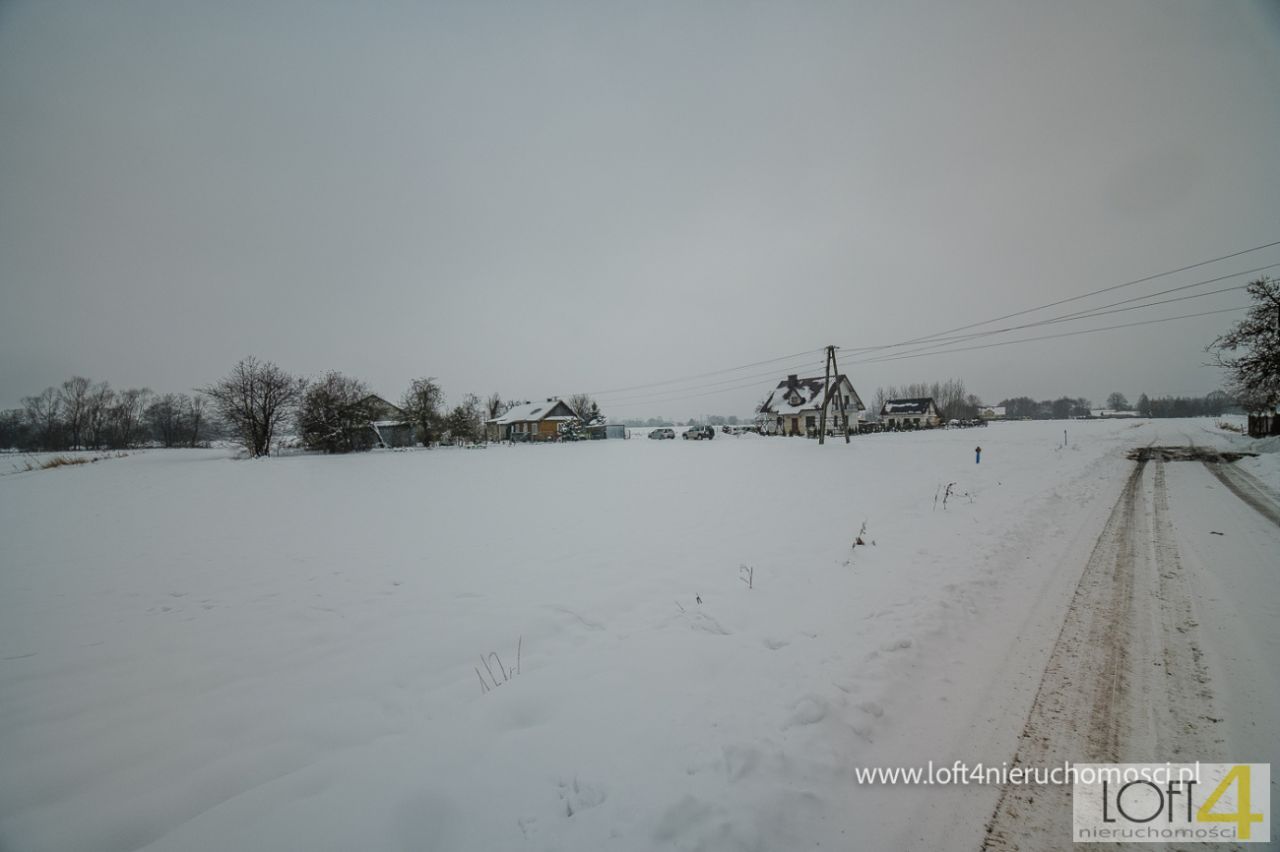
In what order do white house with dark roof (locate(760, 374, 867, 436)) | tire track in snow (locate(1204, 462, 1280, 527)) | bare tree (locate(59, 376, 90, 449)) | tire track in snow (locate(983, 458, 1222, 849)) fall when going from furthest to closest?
white house with dark roof (locate(760, 374, 867, 436)) < bare tree (locate(59, 376, 90, 449)) < tire track in snow (locate(1204, 462, 1280, 527)) < tire track in snow (locate(983, 458, 1222, 849))

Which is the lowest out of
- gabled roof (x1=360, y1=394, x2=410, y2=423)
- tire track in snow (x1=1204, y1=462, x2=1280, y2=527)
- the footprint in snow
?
the footprint in snow

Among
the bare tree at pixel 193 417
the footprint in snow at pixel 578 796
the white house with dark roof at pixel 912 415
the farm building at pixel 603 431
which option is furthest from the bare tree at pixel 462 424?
the white house with dark roof at pixel 912 415

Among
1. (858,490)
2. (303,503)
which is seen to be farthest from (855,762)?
(303,503)

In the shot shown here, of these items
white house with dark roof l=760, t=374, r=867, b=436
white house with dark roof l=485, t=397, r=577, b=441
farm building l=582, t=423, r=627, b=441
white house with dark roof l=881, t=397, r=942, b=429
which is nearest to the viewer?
white house with dark roof l=760, t=374, r=867, b=436

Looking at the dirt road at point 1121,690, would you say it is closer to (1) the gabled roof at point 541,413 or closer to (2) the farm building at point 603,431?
(2) the farm building at point 603,431

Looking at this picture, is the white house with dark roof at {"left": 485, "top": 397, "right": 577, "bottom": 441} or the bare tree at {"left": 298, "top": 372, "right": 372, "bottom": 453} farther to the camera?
the white house with dark roof at {"left": 485, "top": 397, "right": 577, "bottom": 441}

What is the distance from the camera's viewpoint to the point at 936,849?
2285 millimetres

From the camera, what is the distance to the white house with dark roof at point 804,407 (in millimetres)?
46406

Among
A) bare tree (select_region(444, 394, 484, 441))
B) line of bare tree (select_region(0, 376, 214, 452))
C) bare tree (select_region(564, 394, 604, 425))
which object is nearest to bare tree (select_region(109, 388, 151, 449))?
line of bare tree (select_region(0, 376, 214, 452))

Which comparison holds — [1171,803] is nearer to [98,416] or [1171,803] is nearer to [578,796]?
[578,796]

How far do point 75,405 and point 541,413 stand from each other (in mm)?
37229

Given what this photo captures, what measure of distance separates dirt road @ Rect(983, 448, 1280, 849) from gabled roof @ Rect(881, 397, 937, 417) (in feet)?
218

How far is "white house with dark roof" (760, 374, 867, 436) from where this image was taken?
46.4m

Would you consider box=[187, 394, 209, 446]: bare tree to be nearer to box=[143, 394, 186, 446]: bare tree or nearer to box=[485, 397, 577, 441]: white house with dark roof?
box=[143, 394, 186, 446]: bare tree
